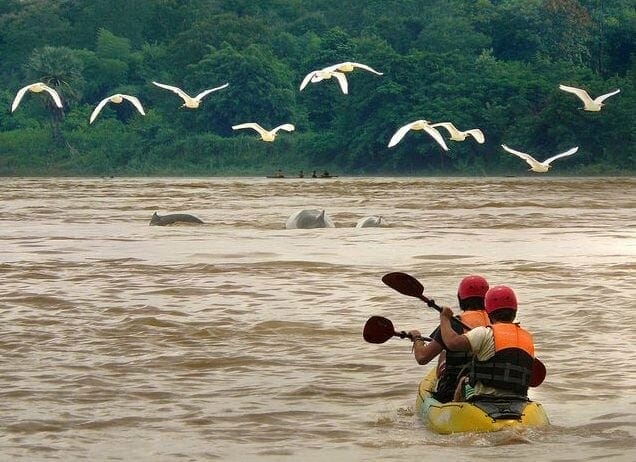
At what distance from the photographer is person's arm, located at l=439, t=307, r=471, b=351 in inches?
364

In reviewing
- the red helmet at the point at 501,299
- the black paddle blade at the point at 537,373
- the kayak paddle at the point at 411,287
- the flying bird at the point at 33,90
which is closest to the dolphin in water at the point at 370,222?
the flying bird at the point at 33,90

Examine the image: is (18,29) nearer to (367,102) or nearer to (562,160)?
(367,102)

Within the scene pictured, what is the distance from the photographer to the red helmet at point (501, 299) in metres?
9.16

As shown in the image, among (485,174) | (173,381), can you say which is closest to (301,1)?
(485,174)

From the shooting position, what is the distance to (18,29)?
108 metres

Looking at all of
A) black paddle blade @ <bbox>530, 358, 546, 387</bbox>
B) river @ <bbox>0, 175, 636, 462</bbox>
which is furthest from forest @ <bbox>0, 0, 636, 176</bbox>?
black paddle blade @ <bbox>530, 358, 546, 387</bbox>

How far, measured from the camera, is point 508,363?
9195 millimetres

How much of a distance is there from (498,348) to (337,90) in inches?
3165

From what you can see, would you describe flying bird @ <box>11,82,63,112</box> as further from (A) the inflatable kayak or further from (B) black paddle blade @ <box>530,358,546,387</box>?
(A) the inflatable kayak

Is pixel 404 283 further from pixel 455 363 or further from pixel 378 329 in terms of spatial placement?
pixel 455 363

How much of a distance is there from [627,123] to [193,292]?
6048 centimetres

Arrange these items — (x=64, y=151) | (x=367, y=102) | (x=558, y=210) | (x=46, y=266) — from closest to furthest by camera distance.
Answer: (x=46, y=266) → (x=558, y=210) → (x=367, y=102) → (x=64, y=151)

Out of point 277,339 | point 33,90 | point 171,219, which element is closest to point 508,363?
point 277,339

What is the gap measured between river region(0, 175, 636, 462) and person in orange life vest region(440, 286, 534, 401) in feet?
0.97
